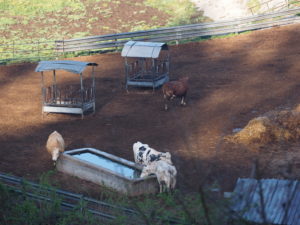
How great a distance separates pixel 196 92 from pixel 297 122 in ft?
22.8

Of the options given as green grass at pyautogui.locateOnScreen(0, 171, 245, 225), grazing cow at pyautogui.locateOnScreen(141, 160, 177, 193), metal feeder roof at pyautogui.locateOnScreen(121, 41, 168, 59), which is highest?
metal feeder roof at pyautogui.locateOnScreen(121, 41, 168, 59)

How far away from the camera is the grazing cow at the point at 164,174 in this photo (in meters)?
13.6

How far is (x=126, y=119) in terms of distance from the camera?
66.9 feet

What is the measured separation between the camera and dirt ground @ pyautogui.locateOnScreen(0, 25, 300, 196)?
15.6m

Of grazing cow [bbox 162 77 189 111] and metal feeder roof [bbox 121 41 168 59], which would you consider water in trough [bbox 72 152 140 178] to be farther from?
metal feeder roof [bbox 121 41 168 59]

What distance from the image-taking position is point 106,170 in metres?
14.2

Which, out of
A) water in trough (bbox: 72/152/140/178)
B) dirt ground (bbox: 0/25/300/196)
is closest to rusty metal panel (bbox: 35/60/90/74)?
dirt ground (bbox: 0/25/300/196)

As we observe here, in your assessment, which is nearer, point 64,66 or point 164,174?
point 164,174

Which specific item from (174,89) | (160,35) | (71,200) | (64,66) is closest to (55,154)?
(71,200)

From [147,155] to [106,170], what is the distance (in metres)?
1.30

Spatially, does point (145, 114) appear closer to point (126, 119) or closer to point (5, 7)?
point (126, 119)

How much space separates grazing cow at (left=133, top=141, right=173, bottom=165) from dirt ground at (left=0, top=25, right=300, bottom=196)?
22.5 inches

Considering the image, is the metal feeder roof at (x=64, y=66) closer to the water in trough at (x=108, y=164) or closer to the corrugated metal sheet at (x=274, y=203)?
the water in trough at (x=108, y=164)

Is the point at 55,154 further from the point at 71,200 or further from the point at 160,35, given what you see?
the point at 160,35
